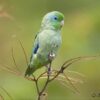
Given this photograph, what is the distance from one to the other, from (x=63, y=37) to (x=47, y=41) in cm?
201

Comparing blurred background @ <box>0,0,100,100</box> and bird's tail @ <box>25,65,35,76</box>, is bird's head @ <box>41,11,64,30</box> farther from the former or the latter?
blurred background @ <box>0,0,100,100</box>

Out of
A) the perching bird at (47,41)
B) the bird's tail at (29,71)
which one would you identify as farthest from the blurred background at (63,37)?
the bird's tail at (29,71)

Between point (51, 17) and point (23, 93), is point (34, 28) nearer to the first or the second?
point (23, 93)

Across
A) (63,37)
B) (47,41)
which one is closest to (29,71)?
(47,41)

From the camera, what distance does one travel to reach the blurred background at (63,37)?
3424mm

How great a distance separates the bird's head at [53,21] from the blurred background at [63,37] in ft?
4.60

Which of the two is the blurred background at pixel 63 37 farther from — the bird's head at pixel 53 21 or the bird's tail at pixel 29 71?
the bird's tail at pixel 29 71

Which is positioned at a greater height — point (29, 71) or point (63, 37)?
point (29, 71)

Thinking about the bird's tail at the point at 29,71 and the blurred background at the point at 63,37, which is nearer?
the bird's tail at the point at 29,71

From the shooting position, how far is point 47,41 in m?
1.76

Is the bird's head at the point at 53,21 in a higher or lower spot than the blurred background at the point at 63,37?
higher

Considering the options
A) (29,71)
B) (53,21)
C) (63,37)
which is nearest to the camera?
(29,71)

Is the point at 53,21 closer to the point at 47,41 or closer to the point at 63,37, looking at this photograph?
the point at 47,41

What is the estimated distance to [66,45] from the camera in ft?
12.3
